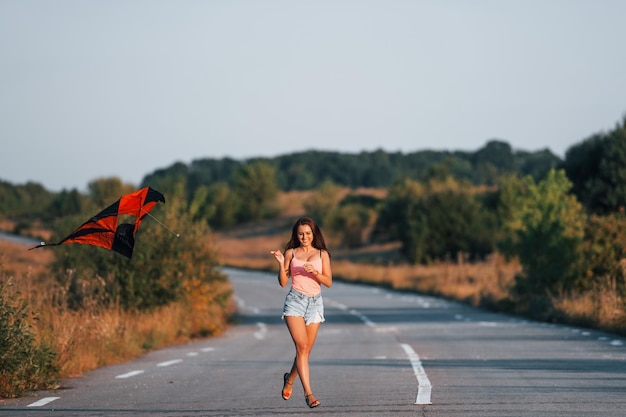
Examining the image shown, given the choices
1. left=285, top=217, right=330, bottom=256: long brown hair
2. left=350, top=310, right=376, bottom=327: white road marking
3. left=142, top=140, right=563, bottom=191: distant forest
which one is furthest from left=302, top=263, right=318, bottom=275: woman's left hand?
left=142, top=140, right=563, bottom=191: distant forest

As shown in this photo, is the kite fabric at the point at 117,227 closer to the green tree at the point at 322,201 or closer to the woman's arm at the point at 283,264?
the woman's arm at the point at 283,264

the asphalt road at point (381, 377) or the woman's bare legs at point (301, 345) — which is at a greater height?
the woman's bare legs at point (301, 345)

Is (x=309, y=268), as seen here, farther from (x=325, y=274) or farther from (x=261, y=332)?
(x=261, y=332)

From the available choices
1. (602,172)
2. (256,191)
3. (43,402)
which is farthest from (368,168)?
(43,402)

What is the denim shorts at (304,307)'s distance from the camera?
1121cm

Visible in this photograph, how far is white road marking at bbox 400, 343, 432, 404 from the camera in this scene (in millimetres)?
12301

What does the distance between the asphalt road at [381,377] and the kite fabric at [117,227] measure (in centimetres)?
175

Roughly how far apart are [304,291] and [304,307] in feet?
0.51

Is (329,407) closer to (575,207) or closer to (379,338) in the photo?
(379,338)

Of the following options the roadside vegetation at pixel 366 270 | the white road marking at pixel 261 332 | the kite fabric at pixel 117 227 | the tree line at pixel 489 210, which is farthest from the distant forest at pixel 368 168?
the kite fabric at pixel 117 227

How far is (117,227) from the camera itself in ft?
41.1

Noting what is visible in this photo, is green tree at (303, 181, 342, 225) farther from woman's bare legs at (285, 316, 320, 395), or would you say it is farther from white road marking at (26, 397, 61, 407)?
woman's bare legs at (285, 316, 320, 395)

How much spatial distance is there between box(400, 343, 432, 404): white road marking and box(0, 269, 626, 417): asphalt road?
20mm

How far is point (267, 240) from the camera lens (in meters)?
122
